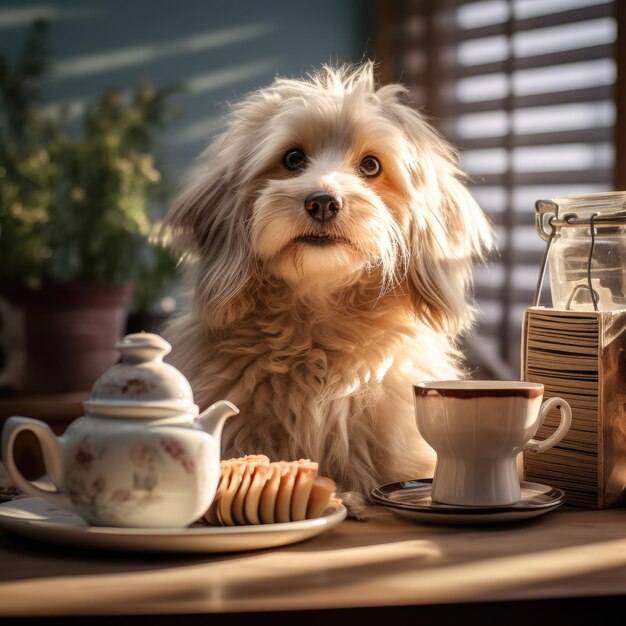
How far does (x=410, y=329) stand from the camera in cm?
141

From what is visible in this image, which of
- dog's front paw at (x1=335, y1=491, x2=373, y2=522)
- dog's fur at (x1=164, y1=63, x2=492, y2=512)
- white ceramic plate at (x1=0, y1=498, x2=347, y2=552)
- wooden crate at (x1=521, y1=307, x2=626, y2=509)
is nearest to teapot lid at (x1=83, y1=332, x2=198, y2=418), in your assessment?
white ceramic plate at (x1=0, y1=498, x2=347, y2=552)

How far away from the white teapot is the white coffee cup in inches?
10.0

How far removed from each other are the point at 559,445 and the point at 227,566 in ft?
1.65

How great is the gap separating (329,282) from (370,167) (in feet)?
0.63

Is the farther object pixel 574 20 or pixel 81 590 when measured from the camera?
pixel 574 20

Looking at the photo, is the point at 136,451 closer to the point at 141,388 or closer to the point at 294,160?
the point at 141,388

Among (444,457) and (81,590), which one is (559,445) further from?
(81,590)

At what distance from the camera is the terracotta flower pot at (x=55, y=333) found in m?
2.57

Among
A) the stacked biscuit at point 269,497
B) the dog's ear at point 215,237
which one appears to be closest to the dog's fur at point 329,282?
the dog's ear at point 215,237

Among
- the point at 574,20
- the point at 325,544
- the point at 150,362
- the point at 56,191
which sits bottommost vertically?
the point at 325,544

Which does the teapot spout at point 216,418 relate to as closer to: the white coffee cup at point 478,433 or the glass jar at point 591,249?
the white coffee cup at point 478,433

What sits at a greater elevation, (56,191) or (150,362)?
(56,191)

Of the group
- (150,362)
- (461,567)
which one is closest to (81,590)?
(150,362)

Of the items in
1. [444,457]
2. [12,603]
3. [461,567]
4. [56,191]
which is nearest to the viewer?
[12,603]
